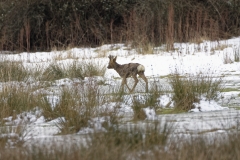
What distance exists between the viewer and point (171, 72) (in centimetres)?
1255

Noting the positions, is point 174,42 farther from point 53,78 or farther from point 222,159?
point 222,159

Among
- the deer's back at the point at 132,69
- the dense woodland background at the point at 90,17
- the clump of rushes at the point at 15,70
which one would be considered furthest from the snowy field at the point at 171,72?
the dense woodland background at the point at 90,17

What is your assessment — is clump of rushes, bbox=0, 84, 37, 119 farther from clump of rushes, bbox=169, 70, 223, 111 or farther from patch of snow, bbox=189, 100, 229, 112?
patch of snow, bbox=189, 100, 229, 112

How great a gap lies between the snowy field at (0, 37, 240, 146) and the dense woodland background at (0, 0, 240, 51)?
1.92m

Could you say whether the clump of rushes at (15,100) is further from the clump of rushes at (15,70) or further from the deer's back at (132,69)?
the clump of rushes at (15,70)

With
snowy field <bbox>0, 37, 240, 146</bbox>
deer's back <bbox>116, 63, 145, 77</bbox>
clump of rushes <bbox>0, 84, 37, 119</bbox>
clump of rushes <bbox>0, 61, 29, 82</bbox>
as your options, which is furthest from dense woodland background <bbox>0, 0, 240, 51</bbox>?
clump of rushes <bbox>0, 84, 37, 119</bbox>

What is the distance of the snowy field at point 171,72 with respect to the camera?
670cm

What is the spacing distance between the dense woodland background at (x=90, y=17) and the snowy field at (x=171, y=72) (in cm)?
192

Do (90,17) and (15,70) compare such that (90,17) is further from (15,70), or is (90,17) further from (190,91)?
(190,91)

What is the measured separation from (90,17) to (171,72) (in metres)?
12.9

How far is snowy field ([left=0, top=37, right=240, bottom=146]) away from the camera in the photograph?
6.70m

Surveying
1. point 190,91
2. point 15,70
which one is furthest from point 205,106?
point 15,70

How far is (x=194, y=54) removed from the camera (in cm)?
1781

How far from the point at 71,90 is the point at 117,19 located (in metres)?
17.0
